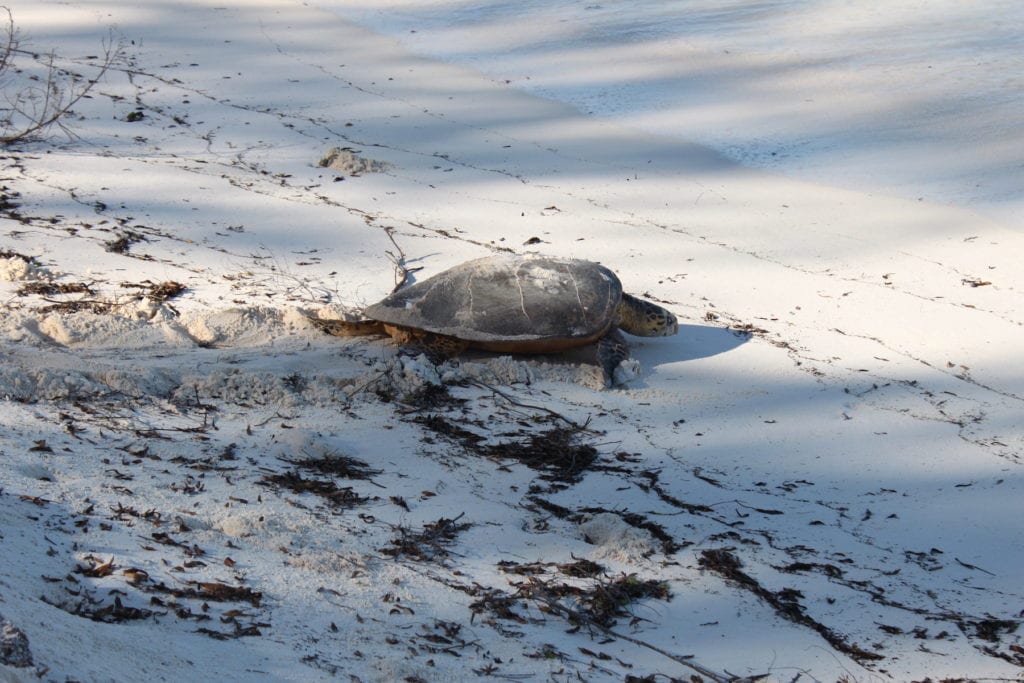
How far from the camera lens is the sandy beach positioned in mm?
2643

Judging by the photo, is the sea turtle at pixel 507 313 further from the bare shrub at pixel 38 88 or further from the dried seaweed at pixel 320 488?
the bare shrub at pixel 38 88

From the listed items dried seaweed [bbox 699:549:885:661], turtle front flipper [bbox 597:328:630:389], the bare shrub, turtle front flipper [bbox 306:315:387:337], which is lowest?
dried seaweed [bbox 699:549:885:661]

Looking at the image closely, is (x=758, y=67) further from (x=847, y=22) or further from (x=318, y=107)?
(x=318, y=107)

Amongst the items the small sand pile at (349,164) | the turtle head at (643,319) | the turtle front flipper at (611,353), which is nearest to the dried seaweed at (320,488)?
the turtle front flipper at (611,353)

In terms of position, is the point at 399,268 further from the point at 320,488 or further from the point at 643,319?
the point at 320,488

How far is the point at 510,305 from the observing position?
4781 mm

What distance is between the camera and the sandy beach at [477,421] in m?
2.64

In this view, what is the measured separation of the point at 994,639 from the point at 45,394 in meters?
3.28

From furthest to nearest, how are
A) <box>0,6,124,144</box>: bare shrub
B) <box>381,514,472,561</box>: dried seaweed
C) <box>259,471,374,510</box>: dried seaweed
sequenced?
<box>0,6,124,144</box>: bare shrub
<box>259,471,374,510</box>: dried seaweed
<box>381,514,472,561</box>: dried seaweed

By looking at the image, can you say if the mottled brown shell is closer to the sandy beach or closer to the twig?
the sandy beach

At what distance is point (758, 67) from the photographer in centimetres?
980

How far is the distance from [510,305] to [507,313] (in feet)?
0.17

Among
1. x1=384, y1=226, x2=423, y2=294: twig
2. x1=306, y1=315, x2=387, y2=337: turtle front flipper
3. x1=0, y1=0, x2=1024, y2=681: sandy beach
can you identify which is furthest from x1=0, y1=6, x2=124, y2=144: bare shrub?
x1=306, y1=315, x2=387, y2=337: turtle front flipper

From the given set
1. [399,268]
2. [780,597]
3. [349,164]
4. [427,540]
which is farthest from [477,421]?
[349,164]
